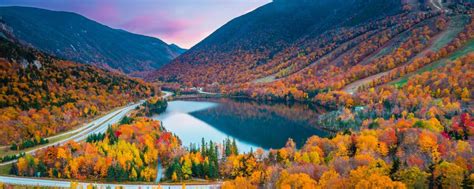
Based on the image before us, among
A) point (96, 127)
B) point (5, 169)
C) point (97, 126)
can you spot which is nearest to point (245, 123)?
point (97, 126)

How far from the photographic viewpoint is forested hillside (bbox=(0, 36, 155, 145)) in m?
84.6

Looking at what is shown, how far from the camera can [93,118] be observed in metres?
110

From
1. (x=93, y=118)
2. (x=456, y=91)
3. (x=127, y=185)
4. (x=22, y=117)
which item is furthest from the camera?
(x=93, y=118)

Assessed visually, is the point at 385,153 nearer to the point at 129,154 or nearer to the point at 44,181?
the point at 129,154

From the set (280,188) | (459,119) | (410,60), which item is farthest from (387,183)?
(410,60)

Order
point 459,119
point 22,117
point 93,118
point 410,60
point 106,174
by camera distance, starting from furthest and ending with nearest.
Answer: point 410,60 < point 93,118 < point 22,117 < point 459,119 < point 106,174

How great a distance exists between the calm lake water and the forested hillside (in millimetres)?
23203

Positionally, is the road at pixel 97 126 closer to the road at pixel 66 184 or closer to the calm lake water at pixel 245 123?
the calm lake water at pixel 245 123

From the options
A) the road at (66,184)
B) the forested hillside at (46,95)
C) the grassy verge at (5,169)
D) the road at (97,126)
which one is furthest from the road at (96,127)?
the road at (66,184)

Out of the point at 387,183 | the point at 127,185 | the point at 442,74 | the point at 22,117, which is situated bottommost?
the point at 127,185

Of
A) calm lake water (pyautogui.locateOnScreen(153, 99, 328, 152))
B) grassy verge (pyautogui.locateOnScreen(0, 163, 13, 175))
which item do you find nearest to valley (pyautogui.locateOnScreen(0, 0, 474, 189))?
grassy verge (pyautogui.locateOnScreen(0, 163, 13, 175))

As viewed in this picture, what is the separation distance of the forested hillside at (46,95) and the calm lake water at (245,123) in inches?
913

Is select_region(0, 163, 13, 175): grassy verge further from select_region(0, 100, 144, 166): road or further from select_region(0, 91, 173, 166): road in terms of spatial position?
select_region(0, 100, 144, 166): road

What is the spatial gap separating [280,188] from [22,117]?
72.2m
